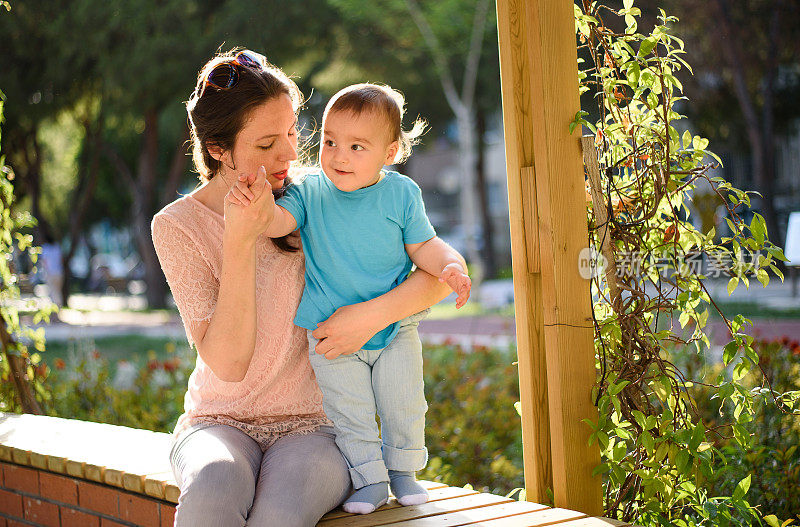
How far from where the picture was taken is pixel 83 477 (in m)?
2.72

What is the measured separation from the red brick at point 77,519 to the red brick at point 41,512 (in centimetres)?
5

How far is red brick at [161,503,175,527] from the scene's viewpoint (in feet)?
7.75

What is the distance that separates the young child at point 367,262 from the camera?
223cm

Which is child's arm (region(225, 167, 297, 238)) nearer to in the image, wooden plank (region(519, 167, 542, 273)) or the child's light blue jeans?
the child's light blue jeans

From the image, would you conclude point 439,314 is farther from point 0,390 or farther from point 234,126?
point 234,126

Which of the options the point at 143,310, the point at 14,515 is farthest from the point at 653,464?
the point at 143,310

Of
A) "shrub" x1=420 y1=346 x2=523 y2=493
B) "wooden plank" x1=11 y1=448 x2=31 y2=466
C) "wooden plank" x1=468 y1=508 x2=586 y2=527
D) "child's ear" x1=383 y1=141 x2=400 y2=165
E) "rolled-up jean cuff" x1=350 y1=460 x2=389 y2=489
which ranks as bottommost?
"shrub" x1=420 y1=346 x2=523 y2=493

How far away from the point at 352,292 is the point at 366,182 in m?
0.31

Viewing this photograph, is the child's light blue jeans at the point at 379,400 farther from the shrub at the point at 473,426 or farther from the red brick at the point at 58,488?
the shrub at the point at 473,426

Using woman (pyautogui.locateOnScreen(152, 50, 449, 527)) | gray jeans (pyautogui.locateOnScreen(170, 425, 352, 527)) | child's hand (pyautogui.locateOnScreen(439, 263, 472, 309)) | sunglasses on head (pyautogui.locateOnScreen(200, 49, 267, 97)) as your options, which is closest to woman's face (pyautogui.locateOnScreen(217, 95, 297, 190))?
woman (pyautogui.locateOnScreen(152, 50, 449, 527))

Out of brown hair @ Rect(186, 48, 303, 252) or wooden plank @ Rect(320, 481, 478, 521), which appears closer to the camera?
wooden plank @ Rect(320, 481, 478, 521)

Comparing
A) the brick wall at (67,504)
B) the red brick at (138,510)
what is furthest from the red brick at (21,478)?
the red brick at (138,510)

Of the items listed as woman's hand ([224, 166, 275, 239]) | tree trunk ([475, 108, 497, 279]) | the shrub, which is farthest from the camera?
tree trunk ([475, 108, 497, 279])

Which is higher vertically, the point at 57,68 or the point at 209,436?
the point at 57,68
